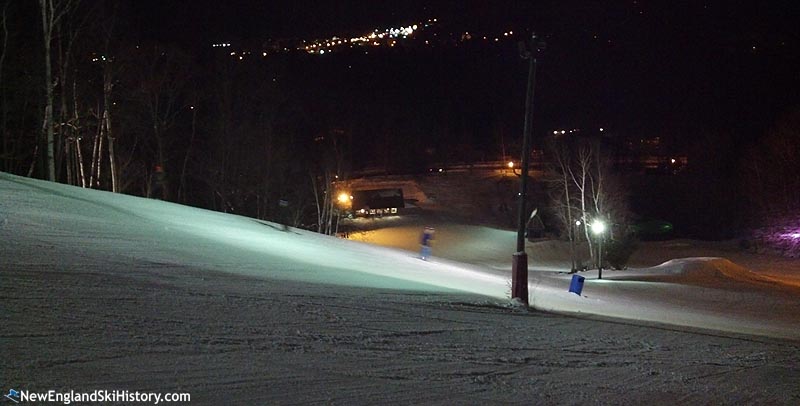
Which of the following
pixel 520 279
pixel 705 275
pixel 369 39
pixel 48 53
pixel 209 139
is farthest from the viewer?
pixel 369 39

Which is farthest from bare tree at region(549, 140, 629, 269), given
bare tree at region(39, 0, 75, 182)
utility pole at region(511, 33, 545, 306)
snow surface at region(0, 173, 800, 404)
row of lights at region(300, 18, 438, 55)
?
row of lights at region(300, 18, 438, 55)

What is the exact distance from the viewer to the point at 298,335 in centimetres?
830

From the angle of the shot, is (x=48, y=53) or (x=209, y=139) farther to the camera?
(x=209, y=139)

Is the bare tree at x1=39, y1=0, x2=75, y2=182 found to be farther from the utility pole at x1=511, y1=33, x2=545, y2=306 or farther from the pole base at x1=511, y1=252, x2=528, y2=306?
the pole base at x1=511, y1=252, x2=528, y2=306

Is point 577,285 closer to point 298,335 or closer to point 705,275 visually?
point 705,275

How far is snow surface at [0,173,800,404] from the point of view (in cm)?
646

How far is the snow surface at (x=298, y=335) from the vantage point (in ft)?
21.2

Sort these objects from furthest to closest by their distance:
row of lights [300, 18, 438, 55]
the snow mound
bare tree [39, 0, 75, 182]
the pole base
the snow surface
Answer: row of lights [300, 18, 438, 55] < the snow mound < bare tree [39, 0, 75, 182] < the pole base < the snow surface

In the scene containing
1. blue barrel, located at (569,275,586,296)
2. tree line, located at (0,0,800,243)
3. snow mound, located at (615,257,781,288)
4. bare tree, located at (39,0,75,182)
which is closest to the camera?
blue barrel, located at (569,275,586,296)

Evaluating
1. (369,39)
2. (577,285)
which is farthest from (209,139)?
(369,39)

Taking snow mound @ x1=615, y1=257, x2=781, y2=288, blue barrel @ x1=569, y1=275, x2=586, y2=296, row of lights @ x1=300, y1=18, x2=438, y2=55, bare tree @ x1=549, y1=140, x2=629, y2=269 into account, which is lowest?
blue barrel @ x1=569, y1=275, x2=586, y2=296

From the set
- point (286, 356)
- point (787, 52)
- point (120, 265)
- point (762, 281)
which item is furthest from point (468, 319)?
point (787, 52)

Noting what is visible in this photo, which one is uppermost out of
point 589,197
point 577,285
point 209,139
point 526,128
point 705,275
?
point 209,139

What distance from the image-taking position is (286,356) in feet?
24.0
